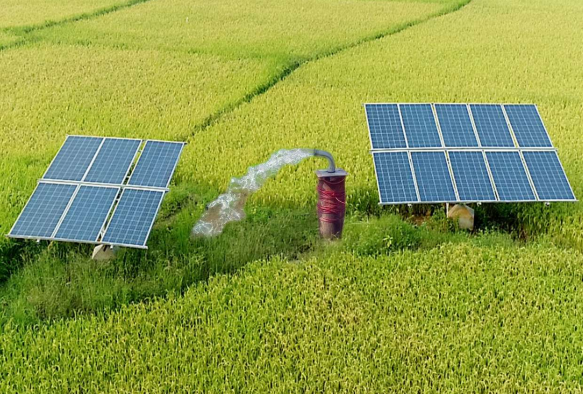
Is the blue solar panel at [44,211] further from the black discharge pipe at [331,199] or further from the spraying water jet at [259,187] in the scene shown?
the black discharge pipe at [331,199]

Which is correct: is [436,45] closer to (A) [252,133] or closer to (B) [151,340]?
(A) [252,133]

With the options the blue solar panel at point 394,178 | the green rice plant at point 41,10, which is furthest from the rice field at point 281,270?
the green rice plant at point 41,10

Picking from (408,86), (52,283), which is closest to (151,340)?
(52,283)

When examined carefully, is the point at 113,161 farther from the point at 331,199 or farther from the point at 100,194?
the point at 331,199

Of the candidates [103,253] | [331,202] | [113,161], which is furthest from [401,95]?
[103,253]

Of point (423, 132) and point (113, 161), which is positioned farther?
point (423, 132)

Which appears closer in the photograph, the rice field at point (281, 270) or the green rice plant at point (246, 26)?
the rice field at point (281, 270)
